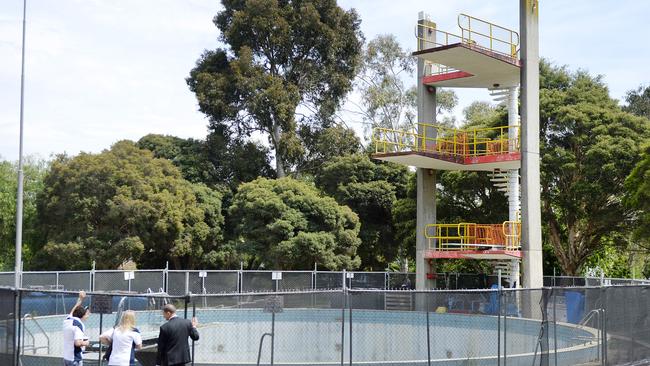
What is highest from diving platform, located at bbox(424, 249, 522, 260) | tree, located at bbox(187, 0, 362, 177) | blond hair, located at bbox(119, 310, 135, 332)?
tree, located at bbox(187, 0, 362, 177)

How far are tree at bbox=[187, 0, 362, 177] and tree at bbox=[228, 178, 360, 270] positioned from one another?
1208cm

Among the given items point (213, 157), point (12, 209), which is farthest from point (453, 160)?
point (12, 209)

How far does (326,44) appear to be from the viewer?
60250mm

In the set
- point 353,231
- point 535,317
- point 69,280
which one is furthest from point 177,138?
point 535,317

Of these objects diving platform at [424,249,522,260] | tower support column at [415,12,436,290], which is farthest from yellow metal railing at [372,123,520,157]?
diving platform at [424,249,522,260]

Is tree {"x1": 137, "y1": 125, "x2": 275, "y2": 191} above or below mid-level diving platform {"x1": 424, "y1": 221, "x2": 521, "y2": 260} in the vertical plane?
above

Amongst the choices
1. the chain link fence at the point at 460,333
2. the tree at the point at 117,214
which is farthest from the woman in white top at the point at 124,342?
the tree at the point at 117,214

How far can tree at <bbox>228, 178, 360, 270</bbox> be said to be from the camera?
43344 millimetres

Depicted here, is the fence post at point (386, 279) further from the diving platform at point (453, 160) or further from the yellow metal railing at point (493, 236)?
the diving platform at point (453, 160)

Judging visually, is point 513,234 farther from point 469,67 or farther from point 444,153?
point 469,67

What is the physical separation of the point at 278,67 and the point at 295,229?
69.2ft

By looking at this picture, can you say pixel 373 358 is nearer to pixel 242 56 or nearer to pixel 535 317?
pixel 535 317

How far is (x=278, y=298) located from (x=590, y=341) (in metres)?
7.45

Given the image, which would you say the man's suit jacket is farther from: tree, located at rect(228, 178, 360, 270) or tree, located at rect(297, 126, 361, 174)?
tree, located at rect(297, 126, 361, 174)
